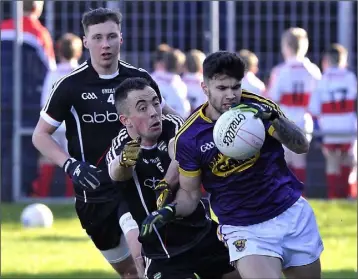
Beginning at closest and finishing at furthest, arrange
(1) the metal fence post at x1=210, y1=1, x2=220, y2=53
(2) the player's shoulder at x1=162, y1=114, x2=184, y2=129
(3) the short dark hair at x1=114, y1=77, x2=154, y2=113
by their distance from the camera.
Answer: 1. (3) the short dark hair at x1=114, y1=77, x2=154, y2=113
2. (2) the player's shoulder at x1=162, y1=114, x2=184, y2=129
3. (1) the metal fence post at x1=210, y1=1, x2=220, y2=53

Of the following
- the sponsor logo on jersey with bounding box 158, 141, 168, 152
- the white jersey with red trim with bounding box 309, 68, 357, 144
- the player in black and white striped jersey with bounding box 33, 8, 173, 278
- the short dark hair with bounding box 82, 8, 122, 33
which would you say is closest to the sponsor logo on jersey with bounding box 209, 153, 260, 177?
the sponsor logo on jersey with bounding box 158, 141, 168, 152

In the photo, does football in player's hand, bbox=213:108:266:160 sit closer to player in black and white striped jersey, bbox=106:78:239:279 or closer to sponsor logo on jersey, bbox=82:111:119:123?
player in black and white striped jersey, bbox=106:78:239:279

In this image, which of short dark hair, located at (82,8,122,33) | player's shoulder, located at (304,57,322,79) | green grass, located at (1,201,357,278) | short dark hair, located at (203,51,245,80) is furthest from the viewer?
player's shoulder, located at (304,57,322,79)

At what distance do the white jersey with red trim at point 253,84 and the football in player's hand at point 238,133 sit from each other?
7.77m

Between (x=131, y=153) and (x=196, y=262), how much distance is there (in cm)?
90

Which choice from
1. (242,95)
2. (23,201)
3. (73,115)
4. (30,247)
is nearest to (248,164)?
(242,95)

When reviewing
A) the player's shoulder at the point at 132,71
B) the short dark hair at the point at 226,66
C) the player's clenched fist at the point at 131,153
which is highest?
the short dark hair at the point at 226,66

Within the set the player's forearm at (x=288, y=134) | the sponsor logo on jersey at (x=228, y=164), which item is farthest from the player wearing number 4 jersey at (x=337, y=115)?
the player's forearm at (x=288, y=134)

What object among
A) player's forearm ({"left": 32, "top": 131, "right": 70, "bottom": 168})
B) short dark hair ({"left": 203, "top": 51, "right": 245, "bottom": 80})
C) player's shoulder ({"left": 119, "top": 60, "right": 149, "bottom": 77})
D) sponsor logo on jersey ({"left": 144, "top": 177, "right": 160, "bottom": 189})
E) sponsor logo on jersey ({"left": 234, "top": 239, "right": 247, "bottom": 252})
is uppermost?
short dark hair ({"left": 203, "top": 51, "right": 245, "bottom": 80})

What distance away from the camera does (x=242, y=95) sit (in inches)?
266

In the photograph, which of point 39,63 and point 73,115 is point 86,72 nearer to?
point 73,115

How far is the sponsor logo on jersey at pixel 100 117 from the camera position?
808 cm

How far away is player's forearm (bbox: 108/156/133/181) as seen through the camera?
6.99 metres

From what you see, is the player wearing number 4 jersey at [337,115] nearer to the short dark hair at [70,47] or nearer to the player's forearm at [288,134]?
the short dark hair at [70,47]
